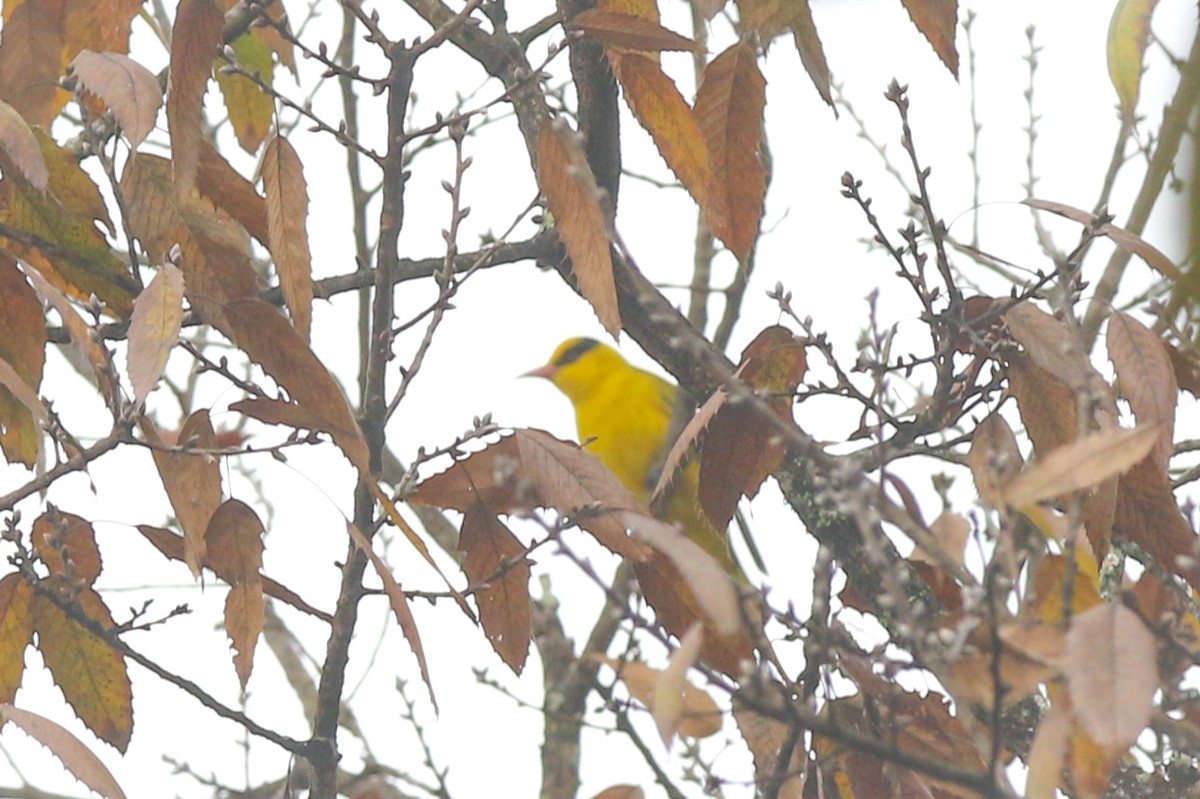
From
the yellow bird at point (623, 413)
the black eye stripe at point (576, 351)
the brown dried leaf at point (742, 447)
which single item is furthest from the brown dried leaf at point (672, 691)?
the black eye stripe at point (576, 351)

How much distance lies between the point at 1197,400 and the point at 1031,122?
224 centimetres

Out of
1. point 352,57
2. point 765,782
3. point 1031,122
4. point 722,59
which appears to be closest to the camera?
point 765,782

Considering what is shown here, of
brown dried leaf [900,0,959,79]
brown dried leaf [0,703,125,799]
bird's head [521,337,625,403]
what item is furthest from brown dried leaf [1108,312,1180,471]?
bird's head [521,337,625,403]

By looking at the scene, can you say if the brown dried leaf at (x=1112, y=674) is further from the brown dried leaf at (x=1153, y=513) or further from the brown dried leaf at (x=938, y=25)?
the brown dried leaf at (x=938, y=25)

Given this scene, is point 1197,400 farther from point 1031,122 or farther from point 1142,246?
point 1031,122

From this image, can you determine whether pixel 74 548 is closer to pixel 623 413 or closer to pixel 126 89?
pixel 126 89

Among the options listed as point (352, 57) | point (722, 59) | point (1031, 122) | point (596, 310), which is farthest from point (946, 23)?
point (352, 57)

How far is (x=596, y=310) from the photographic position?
1.33 m

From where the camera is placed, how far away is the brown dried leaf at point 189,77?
1.29 m

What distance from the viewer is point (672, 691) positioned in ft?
2.96

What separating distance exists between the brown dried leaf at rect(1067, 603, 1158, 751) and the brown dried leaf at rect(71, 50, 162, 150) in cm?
83

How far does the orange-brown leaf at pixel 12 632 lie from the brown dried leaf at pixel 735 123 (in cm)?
80

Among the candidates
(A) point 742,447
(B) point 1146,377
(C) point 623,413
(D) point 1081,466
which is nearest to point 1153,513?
(B) point 1146,377

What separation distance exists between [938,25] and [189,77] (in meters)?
0.66
